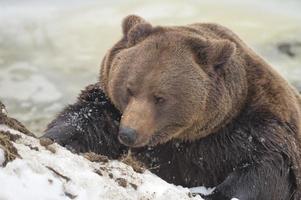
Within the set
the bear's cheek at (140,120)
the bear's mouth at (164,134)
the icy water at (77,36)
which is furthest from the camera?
the icy water at (77,36)

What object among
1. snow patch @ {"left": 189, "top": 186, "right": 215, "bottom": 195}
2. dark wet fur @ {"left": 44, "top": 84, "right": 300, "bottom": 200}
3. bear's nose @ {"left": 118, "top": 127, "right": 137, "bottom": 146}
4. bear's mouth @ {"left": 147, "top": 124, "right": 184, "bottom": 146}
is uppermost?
bear's nose @ {"left": 118, "top": 127, "right": 137, "bottom": 146}

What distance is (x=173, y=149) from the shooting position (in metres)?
7.47

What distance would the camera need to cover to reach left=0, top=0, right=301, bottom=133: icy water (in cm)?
1520

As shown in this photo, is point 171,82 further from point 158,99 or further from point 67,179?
point 67,179

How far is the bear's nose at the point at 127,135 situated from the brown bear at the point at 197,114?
13.5 inches

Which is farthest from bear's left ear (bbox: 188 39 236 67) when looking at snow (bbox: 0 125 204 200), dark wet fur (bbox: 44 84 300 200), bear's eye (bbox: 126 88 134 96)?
snow (bbox: 0 125 204 200)

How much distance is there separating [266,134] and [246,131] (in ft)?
0.57

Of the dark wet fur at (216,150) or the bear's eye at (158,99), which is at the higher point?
the bear's eye at (158,99)

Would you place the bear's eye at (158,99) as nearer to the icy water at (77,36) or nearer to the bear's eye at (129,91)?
the bear's eye at (129,91)

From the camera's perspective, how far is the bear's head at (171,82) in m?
6.83

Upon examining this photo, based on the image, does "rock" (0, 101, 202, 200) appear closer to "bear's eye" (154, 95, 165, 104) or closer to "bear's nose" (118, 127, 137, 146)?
"bear's nose" (118, 127, 137, 146)

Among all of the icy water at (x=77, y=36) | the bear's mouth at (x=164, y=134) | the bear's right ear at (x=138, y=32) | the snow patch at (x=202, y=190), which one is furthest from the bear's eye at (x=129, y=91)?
the icy water at (x=77, y=36)

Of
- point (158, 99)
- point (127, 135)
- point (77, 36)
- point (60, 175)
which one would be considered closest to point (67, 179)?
point (60, 175)

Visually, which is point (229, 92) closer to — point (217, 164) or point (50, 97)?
point (217, 164)
